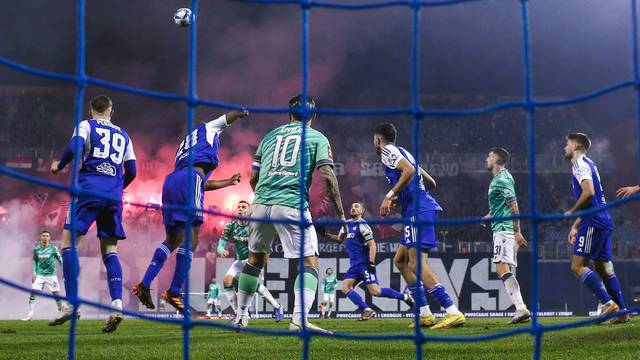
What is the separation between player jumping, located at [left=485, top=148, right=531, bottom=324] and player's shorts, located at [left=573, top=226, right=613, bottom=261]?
954 millimetres

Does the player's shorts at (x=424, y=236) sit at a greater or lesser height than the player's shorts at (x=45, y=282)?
greater

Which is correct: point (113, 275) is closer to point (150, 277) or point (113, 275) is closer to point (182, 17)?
point (150, 277)

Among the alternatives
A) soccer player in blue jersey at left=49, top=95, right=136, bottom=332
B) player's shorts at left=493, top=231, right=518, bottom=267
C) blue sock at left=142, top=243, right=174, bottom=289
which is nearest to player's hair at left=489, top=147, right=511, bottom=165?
player's shorts at left=493, top=231, right=518, bottom=267

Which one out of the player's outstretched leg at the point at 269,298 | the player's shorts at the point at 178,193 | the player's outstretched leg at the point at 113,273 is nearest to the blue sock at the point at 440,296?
the player's shorts at the point at 178,193

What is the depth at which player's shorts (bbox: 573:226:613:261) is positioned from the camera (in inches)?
274

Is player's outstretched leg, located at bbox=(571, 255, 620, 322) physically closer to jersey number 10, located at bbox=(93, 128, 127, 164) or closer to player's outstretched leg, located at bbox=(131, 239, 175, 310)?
player's outstretched leg, located at bbox=(131, 239, 175, 310)

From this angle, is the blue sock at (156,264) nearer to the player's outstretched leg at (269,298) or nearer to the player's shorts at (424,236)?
the player's shorts at (424,236)

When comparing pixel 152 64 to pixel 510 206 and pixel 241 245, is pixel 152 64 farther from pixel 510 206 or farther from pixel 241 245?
pixel 510 206

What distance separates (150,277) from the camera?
6.33 metres

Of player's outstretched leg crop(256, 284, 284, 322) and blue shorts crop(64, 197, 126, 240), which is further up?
blue shorts crop(64, 197, 126, 240)

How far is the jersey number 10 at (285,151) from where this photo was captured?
525 cm

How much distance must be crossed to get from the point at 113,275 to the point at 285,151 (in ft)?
6.34

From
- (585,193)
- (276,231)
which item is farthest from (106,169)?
(585,193)

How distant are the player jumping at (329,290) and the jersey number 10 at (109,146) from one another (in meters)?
12.6
